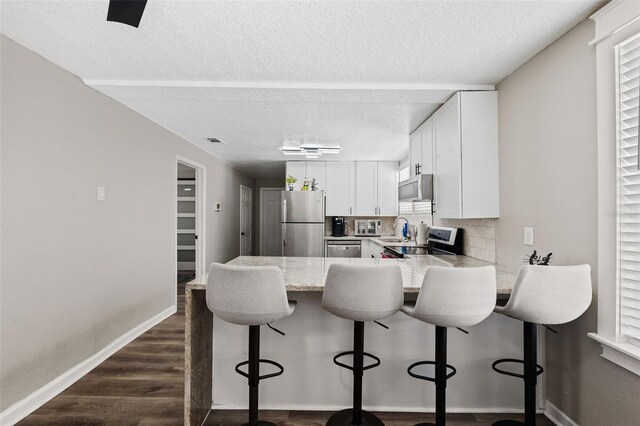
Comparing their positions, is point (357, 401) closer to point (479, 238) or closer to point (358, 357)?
point (358, 357)

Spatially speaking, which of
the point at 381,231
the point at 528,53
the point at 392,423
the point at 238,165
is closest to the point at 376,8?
the point at 528,53

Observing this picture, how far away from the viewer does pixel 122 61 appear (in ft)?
6.97

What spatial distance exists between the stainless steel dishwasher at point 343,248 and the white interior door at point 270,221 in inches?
105

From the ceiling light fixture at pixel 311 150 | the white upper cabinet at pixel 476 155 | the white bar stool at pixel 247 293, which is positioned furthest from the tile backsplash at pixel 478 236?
the white bar stool at pixel 247 293

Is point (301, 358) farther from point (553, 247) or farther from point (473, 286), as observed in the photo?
point (553, 247)

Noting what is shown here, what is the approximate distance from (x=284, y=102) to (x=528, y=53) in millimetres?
1776

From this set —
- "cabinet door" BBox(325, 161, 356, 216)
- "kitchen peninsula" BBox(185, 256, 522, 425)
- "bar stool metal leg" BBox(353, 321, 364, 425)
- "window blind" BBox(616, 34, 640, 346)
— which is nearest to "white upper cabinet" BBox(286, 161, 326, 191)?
"cabinet door" BBox(325, 161, 356, 216)

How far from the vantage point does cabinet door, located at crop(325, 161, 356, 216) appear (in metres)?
5.77

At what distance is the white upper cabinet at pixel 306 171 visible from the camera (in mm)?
5727

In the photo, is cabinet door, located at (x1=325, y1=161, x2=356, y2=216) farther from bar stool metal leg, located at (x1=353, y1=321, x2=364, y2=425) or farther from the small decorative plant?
bar stool metal leg, located at (x1=353, y1=321, x2=364, y2=425)

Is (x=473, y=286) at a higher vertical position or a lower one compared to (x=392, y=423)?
higher

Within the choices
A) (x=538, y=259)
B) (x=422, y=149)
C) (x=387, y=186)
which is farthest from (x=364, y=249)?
(x=538, y=259)

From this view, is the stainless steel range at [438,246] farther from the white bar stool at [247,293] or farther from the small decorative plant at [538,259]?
the white bar stool at [247,293]

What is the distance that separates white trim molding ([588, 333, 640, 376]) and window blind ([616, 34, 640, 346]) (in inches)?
2.0
